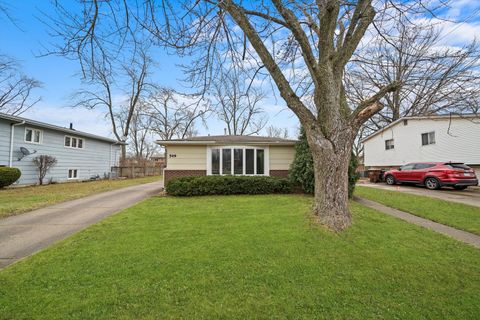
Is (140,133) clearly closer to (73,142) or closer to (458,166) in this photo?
(73,142)

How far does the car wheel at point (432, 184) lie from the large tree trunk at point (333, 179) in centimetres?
1119

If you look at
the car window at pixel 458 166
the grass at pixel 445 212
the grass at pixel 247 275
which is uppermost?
the car window at pixel 458 166

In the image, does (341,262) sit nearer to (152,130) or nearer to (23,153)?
(23,153)

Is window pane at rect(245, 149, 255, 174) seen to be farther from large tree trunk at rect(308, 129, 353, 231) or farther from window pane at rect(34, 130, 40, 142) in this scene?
window pane at rect(34, 130, 40, 142)

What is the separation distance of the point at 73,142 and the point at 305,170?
1698 cm

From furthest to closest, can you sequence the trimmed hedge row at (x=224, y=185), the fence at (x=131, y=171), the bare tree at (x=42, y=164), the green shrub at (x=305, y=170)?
the fence at (x=131, y=171)
the bare tree at (x=42, y=164)
the trimmed hedge row at (x=224, y=185)
the green shrub at (x=305, y=170)

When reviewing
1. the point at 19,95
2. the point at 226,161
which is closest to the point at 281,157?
the point at 226,161

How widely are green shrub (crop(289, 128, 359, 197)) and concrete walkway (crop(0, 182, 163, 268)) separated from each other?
697 centimetres

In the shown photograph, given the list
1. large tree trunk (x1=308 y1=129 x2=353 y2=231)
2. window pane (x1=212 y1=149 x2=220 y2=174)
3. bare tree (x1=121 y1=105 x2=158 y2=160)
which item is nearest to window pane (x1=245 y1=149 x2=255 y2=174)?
window pane (x1=212 y1=149 x2=220 y2=174)

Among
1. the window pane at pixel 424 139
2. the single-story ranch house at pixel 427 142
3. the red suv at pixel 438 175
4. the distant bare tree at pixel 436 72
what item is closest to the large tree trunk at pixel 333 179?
the distant bare tree at pixel 436 72

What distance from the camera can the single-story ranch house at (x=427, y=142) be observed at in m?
13.8

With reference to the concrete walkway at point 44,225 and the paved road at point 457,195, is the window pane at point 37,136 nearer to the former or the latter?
the concrete walkway at point 44,225

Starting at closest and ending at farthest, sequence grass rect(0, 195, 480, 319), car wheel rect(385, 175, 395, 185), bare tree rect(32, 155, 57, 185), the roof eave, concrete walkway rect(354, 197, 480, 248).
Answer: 1. grass rect(0, 195, 480, 319)
2. concrete walkway rect(354, 197, 480, 248)
3. the roof eave
4. bare tree rect(32, 155, 57, 185)
5. car wheel rect(385, 175, 395, 185)

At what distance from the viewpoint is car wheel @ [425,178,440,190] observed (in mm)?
12055
